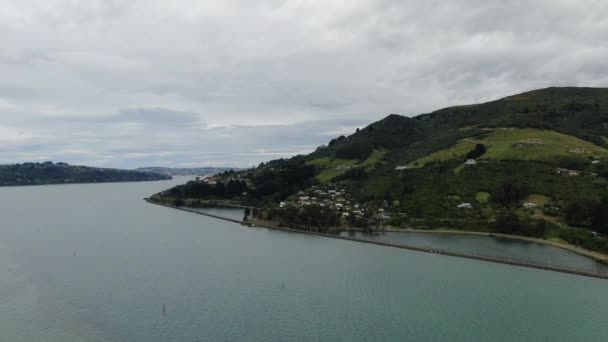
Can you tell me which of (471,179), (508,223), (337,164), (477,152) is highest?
(477,152)

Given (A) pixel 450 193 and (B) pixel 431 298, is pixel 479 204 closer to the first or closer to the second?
(A) pixel 450 193

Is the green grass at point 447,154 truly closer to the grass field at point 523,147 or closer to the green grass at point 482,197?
the grass field at point 523,147

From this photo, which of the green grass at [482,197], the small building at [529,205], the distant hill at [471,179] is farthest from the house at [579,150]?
the small building at [529,205]

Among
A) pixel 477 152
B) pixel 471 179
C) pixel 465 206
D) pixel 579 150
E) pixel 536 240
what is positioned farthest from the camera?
pixel 477 152

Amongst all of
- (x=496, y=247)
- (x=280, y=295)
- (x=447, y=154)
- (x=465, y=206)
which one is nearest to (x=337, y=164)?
(x=447, y=154)

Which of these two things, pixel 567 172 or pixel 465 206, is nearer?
pixel 465 206

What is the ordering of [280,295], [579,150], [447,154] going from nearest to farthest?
[280,295], [579,150], [447,154]

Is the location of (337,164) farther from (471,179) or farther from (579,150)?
(579,150)
